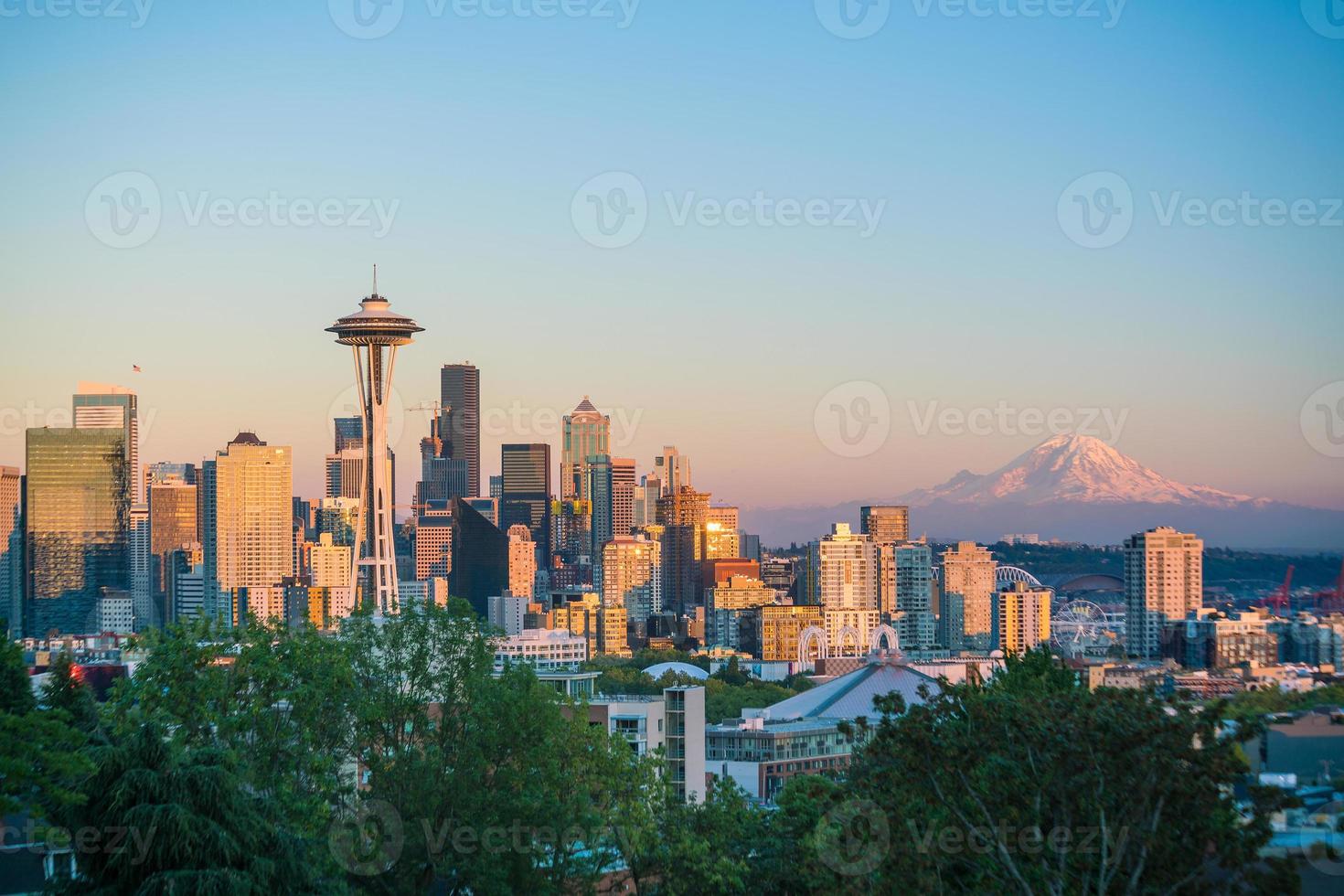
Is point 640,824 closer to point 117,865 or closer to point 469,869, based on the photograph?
point 469,869

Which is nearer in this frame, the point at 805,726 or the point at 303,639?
the point at 303,639

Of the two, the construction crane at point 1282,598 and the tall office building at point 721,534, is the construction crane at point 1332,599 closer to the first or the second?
the construction crane at point 1282,598

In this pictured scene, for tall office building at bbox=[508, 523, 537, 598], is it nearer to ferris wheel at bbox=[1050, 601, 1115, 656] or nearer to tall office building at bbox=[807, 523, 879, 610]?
tall office building at bbox=[807, 523, 879, 610]

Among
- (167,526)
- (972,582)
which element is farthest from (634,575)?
(167,526)

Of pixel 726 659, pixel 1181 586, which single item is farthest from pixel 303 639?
pixel 1181 586

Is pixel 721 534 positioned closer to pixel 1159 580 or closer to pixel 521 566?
pixel 521 566

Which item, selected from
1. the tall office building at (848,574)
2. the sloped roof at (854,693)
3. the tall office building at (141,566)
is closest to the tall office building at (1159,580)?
the tall office building at (848,574)

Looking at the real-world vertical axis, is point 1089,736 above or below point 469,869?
above
